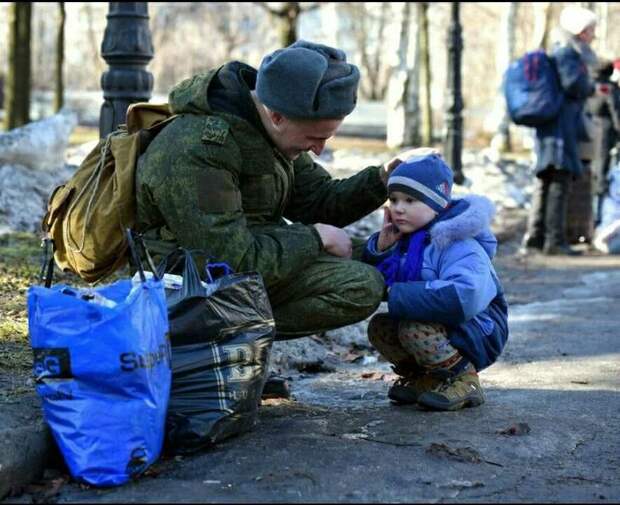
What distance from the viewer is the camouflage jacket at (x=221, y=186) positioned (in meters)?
4.70

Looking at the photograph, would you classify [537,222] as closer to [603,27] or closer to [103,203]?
[103,203]

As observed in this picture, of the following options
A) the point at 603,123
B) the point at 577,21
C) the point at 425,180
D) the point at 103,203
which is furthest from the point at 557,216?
the point at 103,203

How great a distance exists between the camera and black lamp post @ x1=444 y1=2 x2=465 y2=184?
16266 mm

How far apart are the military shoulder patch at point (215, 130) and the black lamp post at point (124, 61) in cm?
340

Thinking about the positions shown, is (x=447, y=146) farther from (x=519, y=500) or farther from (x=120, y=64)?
(x=519, y=500)

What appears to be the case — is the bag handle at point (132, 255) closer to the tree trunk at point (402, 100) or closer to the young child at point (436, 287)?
the young child at point (436, 287)

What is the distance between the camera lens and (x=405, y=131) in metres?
26.1

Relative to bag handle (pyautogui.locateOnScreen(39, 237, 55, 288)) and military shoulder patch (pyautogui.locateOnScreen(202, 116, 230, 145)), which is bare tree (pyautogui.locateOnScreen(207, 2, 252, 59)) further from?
military shoulder patch (pyautogui.locateOnScreen(202, 116, 230, 145))

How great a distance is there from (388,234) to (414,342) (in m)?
0.49

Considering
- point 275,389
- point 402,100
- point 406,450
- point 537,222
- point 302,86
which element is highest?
point 302,86

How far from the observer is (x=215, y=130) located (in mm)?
4754

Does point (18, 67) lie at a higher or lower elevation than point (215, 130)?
lower

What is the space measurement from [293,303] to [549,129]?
6.98m

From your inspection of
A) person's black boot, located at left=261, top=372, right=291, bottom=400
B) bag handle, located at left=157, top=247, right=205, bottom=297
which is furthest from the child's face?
bag handle, located at left=157, top=247, right=205, bottom=297
